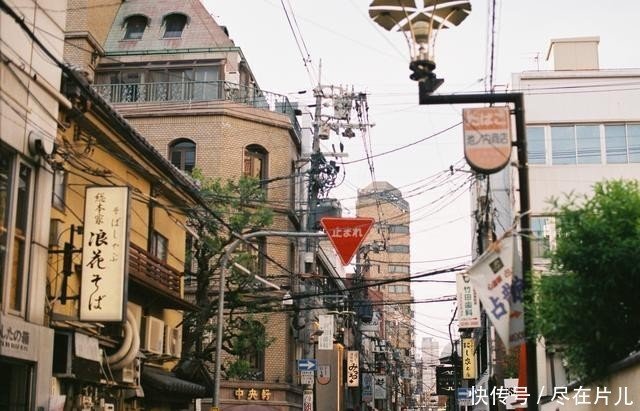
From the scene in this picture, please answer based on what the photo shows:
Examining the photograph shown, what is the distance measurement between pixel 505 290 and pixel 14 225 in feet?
28.3

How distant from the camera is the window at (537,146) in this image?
38.2 metres

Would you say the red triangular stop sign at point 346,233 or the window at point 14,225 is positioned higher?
the red triangular stop sign at point 346,233

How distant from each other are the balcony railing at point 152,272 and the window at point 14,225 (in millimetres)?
4532

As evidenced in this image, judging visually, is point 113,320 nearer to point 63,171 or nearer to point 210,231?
point 63,171

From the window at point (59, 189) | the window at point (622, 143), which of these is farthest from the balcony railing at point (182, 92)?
the window at point (59, 189)

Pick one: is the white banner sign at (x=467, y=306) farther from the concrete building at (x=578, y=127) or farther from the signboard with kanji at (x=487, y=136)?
the signboard with kanji at (x=487, y=136)

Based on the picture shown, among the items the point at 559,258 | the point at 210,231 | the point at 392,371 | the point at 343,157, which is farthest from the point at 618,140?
the point at 392,371

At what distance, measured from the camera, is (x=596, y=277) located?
12859 millimetres

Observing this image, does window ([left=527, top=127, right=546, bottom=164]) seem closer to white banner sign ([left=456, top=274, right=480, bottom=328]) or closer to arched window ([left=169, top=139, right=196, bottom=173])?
white banner sign ([left=456, top=274, right=480, bottom=328])

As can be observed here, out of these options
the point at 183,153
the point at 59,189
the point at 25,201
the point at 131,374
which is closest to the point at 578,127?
the point at 183,153

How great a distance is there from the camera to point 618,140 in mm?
38031

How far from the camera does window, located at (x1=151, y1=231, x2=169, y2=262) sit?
2484 cm

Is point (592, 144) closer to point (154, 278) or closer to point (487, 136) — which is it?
point (154, 278)

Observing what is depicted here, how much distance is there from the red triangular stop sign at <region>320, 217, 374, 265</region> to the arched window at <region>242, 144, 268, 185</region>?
2004 cm
